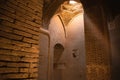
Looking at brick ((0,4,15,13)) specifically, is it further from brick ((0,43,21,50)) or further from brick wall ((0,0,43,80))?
brick ((0,43,21,50))

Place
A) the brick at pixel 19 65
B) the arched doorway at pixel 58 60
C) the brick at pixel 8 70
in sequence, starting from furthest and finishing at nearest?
the arched doorway at pixel 58 60 < the brick at pixel 19 65 < the brick at pixel 8 70

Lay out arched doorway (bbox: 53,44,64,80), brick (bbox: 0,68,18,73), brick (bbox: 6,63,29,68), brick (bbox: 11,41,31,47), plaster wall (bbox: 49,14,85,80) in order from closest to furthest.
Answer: brick (bbox: 0,68,18,73)
brick (bbox: 6,63,29,68)
brick (bbox: 11,41,31,47)
plaster wall (bbox: 49,14,85,80)
arched doorway (bbox: 53,44,64,80)

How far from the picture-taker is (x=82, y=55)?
7.32 meters

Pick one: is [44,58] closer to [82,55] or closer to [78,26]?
[82,55]

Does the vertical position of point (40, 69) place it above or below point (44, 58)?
below

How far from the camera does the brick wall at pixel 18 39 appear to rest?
6.93ft

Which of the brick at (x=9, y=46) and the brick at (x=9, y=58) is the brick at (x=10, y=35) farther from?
the brick at (x=9, y=58)

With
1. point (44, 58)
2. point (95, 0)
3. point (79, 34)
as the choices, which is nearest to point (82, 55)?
point (79, 34)

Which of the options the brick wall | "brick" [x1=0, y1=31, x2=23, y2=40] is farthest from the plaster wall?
"brick" [x1=0, y1=31, x2=23, y2=40]

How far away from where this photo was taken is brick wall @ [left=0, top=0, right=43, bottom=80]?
2.11m

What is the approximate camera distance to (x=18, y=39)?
7.56 feet

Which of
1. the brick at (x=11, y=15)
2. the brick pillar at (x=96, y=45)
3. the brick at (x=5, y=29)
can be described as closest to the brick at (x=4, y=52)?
the brick at (x=5, y=29)

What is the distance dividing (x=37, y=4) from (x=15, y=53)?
1.07 m

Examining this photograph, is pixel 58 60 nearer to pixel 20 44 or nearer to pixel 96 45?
pixel 96 45
